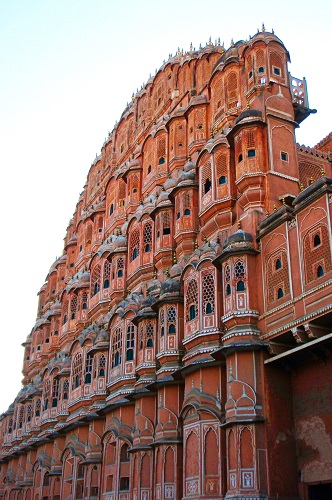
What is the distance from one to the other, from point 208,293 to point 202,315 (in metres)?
0.84

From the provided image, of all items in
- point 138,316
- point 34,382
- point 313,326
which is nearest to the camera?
point 313,326

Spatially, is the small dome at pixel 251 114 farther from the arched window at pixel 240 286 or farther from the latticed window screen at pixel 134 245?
the latticed window screen at pixel 134 245

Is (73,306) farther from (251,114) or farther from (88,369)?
(251,114)

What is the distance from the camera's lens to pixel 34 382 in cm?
4125

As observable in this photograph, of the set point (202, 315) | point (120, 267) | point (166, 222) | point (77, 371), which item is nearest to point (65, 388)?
point (77, 371)

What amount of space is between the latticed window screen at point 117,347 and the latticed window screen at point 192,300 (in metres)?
5.80

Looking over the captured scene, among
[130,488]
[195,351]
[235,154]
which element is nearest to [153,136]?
[235,154]

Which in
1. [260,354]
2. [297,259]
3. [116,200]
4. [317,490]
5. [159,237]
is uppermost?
[116,200]

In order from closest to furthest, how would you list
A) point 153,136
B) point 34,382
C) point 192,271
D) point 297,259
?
point 297,259 < point 192,271 < point 153,136 < point 34,382

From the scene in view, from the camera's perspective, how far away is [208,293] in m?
22.8

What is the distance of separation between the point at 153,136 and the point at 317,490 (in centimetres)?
2252

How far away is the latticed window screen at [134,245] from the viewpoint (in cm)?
3170

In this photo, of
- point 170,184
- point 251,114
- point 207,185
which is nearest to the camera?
point 251,114

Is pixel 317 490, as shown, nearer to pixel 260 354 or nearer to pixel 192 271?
pixel 260 354
